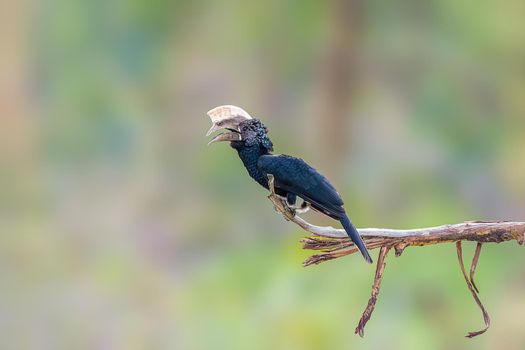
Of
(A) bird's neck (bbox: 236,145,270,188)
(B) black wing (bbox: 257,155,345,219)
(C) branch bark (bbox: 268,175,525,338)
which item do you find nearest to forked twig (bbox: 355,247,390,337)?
(C) branch bark (bbox: 268,175,525,338)

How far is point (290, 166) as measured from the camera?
1.79 meters

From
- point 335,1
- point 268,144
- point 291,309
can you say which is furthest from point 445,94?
point 268,144

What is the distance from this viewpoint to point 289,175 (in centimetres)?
178

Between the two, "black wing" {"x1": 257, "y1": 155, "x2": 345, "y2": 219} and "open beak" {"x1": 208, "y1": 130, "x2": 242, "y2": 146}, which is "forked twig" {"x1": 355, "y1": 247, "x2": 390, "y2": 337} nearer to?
"black wing" {"x1": 257, "y1": 155, "x2": 345, "y2": 219}

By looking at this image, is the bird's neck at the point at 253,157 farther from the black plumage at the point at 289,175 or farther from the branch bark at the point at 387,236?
the branch bark at the point at 387,236

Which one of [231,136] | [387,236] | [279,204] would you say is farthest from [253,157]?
[387,236]

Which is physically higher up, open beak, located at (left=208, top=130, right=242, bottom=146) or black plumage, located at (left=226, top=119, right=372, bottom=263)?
open beak, located at (left=208, top=130, right=242, bottom=146)

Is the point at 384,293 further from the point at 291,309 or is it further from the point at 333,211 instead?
the point at 333,211

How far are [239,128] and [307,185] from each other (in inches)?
8.7

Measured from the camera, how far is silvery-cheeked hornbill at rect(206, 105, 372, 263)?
5.78ft

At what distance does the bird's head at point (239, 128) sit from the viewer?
72.3 inches

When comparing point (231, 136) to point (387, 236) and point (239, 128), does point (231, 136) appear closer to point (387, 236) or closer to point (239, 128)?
point (239, 128)

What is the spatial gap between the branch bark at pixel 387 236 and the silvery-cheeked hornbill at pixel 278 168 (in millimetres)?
45

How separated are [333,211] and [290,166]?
5.7 inches
